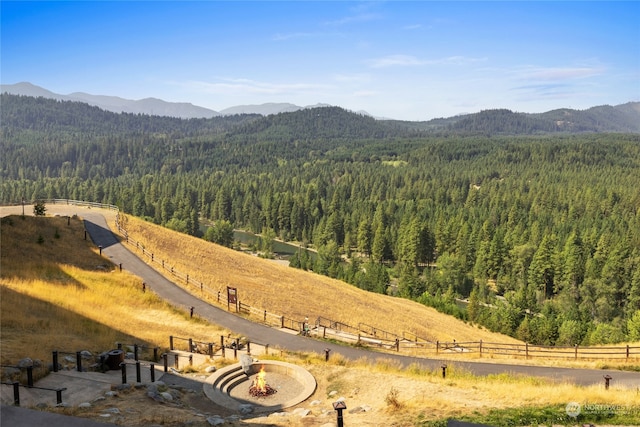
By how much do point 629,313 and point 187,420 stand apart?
8181cm

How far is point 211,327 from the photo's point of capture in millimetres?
32062

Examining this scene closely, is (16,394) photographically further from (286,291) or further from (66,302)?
(286,291)

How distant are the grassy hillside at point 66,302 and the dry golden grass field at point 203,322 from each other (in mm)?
81

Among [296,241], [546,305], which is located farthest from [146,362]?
[296,241]

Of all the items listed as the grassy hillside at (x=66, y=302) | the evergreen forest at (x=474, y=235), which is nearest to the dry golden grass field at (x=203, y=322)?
the grassy hillside at (x=66, y=302)

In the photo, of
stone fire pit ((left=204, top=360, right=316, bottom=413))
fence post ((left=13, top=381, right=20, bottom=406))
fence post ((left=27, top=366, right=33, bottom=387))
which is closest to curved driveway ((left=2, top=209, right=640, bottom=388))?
stone fire pit ((left=204, top=360, right=316, bottom=413))

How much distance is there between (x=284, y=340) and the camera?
30.5m

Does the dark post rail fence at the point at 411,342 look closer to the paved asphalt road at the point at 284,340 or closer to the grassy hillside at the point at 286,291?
the grassy hillside at the point at 286,291

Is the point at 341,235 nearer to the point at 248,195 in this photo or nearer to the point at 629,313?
the point at 248,195

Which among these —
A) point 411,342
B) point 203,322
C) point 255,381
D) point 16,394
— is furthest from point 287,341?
point 16,394

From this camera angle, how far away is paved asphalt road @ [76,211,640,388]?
24719mm

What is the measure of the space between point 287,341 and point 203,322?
691 centimetres

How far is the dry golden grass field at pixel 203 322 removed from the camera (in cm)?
1677

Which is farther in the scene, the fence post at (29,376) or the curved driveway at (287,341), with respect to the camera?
the curved driveway at (287,341)
